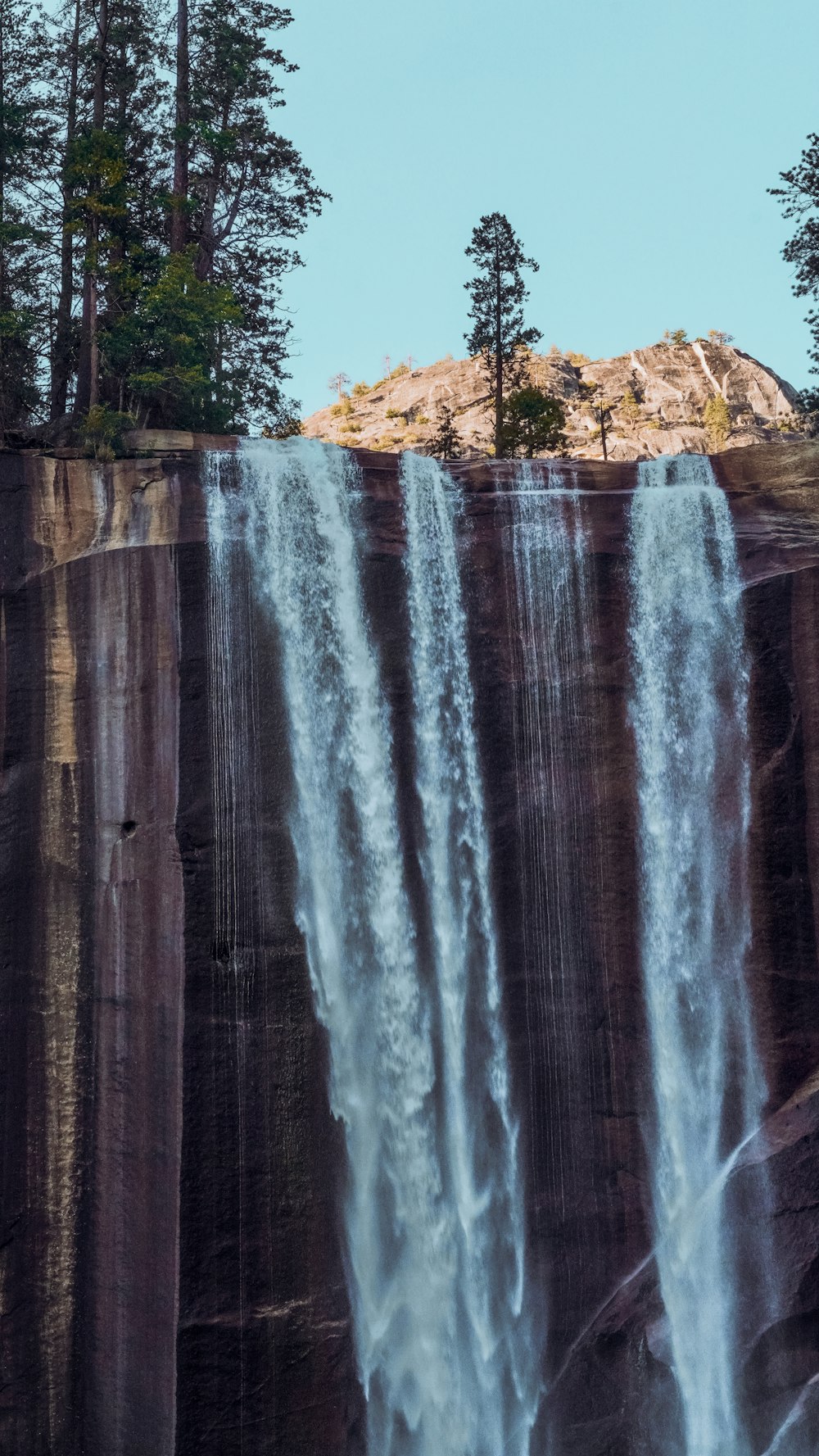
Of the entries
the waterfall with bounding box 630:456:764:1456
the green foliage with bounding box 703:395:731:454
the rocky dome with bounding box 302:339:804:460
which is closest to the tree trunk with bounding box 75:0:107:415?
the waterfall with bounding box 630:456:764:1456

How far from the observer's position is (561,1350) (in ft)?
64.9

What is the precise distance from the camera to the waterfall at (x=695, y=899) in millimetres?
20359

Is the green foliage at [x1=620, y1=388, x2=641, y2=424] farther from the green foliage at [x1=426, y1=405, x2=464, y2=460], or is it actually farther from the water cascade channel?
the water cascade channel

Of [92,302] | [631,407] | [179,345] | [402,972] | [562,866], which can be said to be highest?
[631,407]

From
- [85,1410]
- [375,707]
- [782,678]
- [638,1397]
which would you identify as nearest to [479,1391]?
[638,1397]

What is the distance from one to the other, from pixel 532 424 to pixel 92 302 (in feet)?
33.5

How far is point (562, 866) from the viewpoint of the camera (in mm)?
21109

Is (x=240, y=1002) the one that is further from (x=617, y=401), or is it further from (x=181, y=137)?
(x=617, y=401)

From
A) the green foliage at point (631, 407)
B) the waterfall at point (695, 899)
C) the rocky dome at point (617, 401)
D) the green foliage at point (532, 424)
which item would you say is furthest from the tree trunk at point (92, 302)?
the green foliage at point (631, 407)

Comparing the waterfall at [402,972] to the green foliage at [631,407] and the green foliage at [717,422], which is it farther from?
the green foliage at [631,407]

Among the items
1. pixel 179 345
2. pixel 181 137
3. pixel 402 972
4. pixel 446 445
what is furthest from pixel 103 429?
pixel 446 445

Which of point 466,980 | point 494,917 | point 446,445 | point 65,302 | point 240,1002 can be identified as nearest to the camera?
point 240,1002

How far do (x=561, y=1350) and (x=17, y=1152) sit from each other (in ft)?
27.6

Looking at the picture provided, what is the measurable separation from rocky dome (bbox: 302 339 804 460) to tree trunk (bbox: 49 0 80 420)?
14831mm
